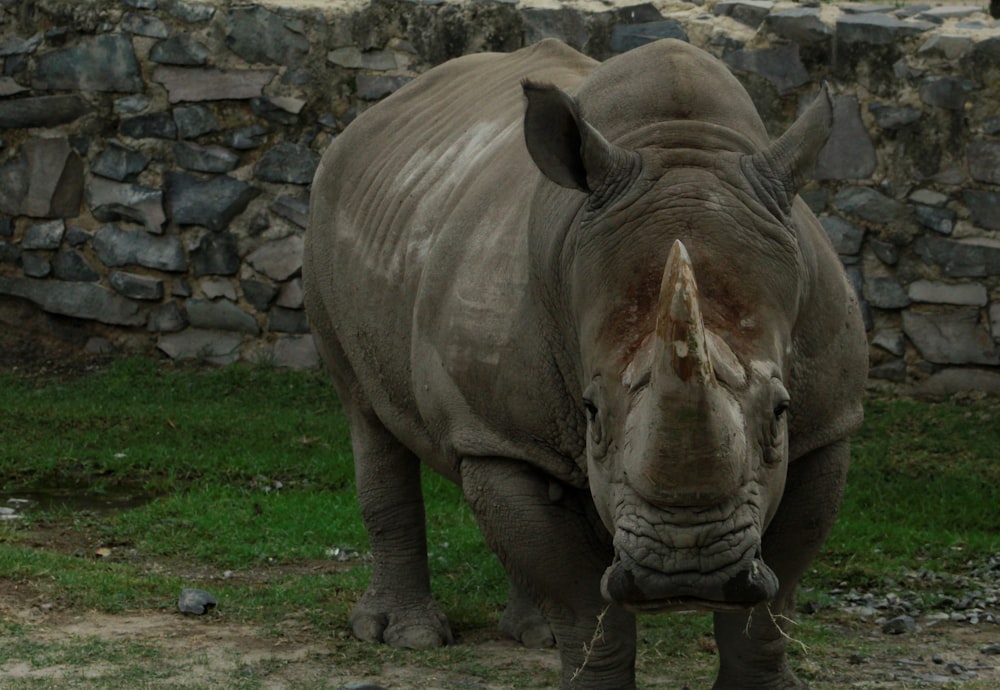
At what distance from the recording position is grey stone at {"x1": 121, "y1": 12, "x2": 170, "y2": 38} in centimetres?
1042

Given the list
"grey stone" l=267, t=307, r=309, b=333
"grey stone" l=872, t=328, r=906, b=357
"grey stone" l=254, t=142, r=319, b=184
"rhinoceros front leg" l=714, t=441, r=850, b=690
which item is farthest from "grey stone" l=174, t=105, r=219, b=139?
"rhinoceros front leg" l=714, t=441, r=850, b=690

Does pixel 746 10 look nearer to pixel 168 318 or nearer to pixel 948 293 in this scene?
pixel 948 293

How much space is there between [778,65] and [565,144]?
5.71m

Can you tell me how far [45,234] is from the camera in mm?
10711

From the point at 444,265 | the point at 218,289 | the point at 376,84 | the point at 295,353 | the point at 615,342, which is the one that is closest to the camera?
the point at 615,342

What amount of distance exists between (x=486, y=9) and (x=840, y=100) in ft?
6.76

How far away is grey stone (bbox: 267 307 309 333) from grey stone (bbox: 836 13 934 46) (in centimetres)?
345

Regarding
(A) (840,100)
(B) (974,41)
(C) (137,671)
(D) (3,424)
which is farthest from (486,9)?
(C) (137,671)

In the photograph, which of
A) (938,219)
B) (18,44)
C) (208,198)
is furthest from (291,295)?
(938,219)

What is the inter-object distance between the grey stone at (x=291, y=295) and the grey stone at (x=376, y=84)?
3.78ft

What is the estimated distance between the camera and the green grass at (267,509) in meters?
6.71

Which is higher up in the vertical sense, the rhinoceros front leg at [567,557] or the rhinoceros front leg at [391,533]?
the rhinoceros front leg at [567,557]

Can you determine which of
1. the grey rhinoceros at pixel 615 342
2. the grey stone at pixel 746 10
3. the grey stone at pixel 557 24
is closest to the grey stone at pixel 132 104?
the grey stone at pixel 557 24

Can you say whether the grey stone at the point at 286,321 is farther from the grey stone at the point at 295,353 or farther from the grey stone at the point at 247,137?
the grey stone at the point at 247,137
